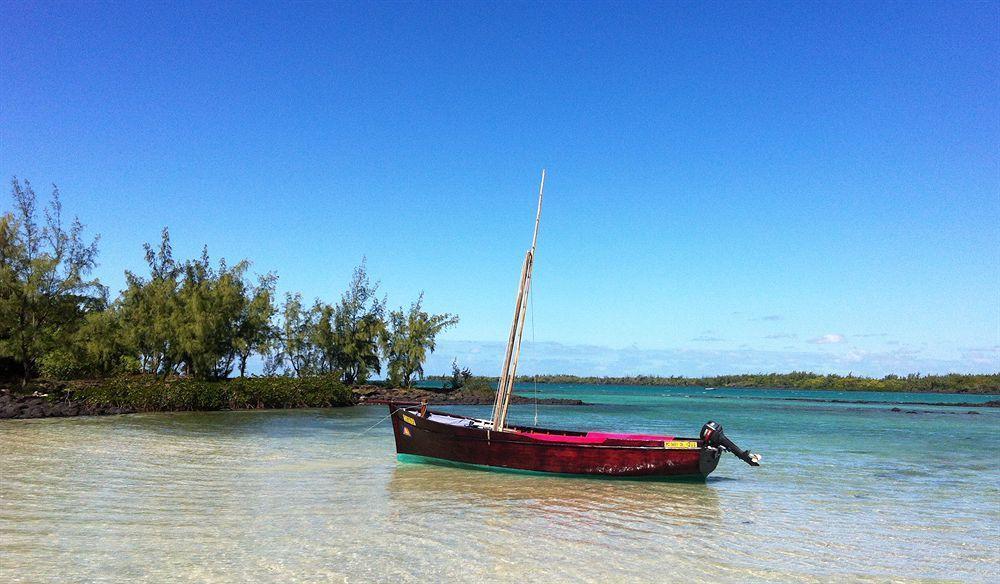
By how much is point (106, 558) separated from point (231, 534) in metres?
1.94

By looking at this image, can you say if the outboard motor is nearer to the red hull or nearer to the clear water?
the red hull

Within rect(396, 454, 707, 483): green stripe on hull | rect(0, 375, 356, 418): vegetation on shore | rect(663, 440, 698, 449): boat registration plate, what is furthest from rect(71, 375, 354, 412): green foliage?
rect(663, 440, 698, 449): boat registration plate

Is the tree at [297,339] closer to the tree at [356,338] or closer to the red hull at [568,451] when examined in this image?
the tree at [356,338]

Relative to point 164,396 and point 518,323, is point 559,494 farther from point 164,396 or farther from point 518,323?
point 164,396

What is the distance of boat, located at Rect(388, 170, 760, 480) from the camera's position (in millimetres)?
17531

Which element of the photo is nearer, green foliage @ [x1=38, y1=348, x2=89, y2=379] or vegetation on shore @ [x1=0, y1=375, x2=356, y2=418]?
vegetation on shore @ [x1=0, y1=375, x2=356, y2=418]

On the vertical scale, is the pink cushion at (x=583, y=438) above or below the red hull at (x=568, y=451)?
above

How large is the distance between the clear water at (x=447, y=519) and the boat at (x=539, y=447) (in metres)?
0.43

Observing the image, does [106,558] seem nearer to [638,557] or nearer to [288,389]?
[638,557]

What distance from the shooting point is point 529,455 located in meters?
18.2

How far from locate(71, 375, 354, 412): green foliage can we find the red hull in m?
24.1

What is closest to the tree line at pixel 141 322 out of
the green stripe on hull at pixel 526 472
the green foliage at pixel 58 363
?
the green foliage at pixel 58 363

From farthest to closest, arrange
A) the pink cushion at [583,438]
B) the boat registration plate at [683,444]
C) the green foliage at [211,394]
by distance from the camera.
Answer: the green foliage at [211,394]
the pink cushion at [583,438]
the boat registration plate at [683,444]

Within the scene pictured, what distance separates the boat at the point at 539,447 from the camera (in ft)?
57.5
